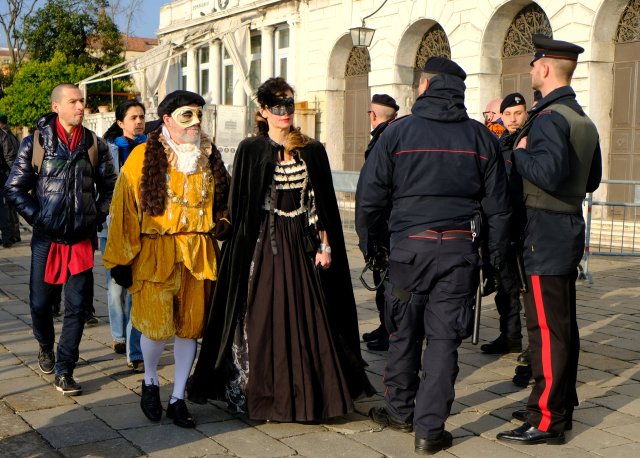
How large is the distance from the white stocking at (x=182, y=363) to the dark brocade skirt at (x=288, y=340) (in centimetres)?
34

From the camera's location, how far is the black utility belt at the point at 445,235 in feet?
14.0

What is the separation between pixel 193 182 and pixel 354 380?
1.44 meters

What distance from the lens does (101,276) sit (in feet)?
33.3

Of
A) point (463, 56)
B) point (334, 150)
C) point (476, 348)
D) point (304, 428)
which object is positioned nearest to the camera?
point (304, 428)

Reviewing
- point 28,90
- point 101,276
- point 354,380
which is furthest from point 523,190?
point 28,90

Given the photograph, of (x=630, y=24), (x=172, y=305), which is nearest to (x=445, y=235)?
(x=172, y=305)

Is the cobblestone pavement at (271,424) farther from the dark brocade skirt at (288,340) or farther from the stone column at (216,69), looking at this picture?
the stone column at (216,69)

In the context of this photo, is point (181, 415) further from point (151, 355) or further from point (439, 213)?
point (439, 213)

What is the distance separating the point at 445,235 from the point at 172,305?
157 cm

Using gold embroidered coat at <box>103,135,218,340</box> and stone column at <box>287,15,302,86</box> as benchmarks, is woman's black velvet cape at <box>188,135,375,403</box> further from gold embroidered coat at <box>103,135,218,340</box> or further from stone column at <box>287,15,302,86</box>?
stone column at <box>287,15,302,86</box>

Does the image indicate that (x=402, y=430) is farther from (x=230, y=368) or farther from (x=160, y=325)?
(x=160, y=325)

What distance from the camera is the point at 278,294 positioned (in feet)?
15.4

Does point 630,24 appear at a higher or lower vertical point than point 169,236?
higher

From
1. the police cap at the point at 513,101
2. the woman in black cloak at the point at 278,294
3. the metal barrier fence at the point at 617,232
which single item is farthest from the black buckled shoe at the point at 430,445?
the metal barrier fence at the point at 617,232
